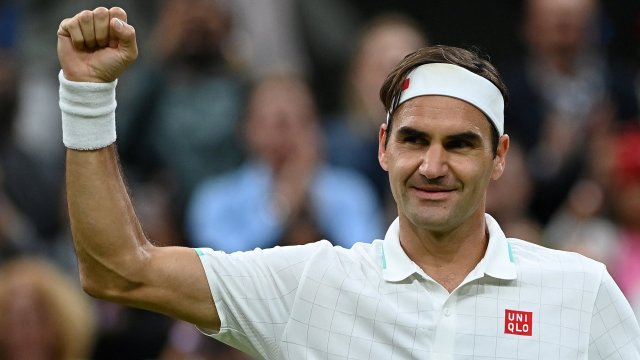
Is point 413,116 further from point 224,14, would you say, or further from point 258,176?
point 224,14

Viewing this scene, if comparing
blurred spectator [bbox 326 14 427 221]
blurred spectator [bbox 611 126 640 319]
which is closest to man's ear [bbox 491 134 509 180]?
blurred spectator [bbox 611 126 640 319]

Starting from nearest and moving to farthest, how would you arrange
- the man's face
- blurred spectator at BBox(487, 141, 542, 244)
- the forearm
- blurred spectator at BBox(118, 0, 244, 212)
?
1. the forearm
2. the man's face
3. blurred spectator at BBox(487, 141, 542, 244)
4. blurred spectator at BBox(118, 0, 244, 212)

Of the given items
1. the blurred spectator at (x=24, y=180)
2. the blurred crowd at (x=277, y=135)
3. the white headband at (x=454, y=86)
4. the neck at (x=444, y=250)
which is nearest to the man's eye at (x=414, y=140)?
the white headband at (x=454, y=86)

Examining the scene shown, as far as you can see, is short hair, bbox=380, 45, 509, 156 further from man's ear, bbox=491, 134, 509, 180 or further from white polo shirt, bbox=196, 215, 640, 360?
white polo shirt, bbox=196, 215, 640, 360

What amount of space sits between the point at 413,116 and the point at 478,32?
514 centimetres

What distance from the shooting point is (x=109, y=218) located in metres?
3.58

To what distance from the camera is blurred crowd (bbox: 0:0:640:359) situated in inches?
272

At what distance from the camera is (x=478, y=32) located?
891 centimetres

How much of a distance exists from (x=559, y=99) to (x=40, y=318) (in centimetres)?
344

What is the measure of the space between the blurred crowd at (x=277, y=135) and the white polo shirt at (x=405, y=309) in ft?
8.29

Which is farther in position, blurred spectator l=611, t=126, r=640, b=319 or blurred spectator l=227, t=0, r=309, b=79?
blurred spectator l=227, t=0, r=309, b=79

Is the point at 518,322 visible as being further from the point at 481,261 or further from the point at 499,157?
the point at 499,157

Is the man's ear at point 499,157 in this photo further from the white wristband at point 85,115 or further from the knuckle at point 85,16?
the knuckle at point 85,16

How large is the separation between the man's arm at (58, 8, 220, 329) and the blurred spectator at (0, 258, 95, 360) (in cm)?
273
